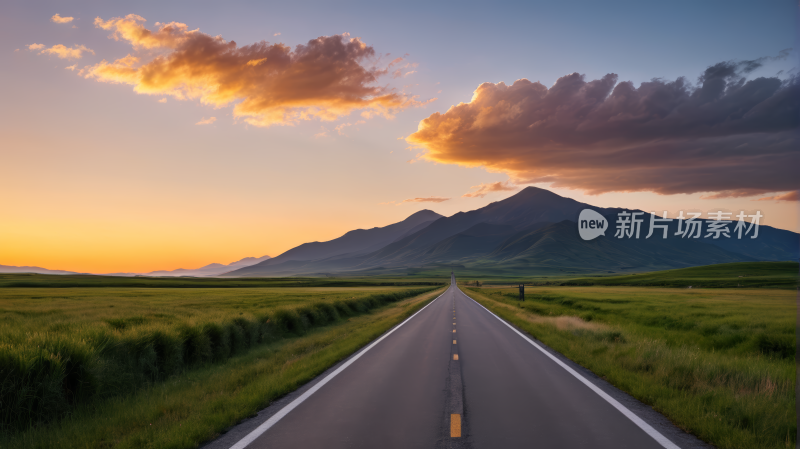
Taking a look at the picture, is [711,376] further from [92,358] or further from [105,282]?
[105,282]

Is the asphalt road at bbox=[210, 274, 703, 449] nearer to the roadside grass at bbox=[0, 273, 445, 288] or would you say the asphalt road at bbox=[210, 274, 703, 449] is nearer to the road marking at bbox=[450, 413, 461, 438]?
the road marking at bbox=[450, 413, 461, 438]

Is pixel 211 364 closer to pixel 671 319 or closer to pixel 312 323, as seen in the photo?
pixel 312 323

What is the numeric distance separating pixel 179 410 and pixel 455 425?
17.8 ft

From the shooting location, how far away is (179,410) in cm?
831

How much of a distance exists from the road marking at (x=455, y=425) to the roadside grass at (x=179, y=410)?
3.75m

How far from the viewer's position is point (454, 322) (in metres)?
27.6

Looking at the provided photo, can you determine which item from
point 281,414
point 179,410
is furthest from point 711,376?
point 179,410

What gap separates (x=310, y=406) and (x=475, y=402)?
11.1 feet

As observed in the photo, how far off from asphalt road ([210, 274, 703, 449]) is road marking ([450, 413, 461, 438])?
17mm

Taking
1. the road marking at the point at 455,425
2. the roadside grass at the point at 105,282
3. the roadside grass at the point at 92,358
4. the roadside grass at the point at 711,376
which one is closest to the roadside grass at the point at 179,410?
the roadside grass at the point at 92,358

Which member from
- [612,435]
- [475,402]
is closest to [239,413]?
[475,402]

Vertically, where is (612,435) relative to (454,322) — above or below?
above

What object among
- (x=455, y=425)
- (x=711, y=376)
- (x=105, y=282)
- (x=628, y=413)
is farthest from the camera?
(x=105, y=282)

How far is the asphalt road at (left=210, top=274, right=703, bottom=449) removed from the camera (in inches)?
258
